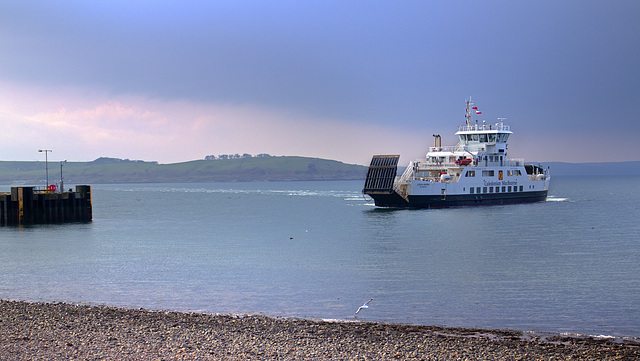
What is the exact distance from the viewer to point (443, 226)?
152 ft

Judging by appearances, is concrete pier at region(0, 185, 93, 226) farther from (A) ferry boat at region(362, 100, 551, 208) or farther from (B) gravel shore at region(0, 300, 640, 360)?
(B) gravel shore at region(0, 300, 640, 360)

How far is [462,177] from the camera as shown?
62.2m

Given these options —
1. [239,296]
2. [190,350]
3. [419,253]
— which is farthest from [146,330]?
[419,253]

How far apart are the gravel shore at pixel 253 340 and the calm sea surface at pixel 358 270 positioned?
5.29 feet

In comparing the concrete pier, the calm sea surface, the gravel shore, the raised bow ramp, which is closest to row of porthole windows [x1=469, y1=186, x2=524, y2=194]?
the raised bow ramp

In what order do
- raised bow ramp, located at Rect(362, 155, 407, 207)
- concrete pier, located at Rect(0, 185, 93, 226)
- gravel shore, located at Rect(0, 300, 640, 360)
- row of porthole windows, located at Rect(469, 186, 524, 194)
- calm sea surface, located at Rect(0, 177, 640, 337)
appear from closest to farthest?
gravel shore, located at Rect(0, 300, 640, 360)
calm sea surface, located at Rect(0, 177, 640, 337)
concrete pier, located at Rect(0, 185, 93, 226)
raised bow ramp, located at Rect(362, 155, 407, 207)
row of porthole windows, located at Rect(469, 186, 524, 194)

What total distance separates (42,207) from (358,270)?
35.2 m

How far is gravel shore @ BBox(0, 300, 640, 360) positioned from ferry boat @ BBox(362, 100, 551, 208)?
43797mm

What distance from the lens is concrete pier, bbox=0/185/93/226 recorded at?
49594mm

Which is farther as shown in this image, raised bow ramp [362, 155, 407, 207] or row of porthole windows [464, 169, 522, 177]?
row of porthole windows [464, 169, 522, 177]

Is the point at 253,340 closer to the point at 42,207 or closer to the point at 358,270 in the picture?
the point at 358,270

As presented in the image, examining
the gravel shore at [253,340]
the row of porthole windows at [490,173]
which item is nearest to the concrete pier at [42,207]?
the gravel shore at [253,340]

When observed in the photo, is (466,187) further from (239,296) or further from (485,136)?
(239,296)

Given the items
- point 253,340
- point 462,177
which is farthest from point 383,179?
point 253,340
